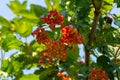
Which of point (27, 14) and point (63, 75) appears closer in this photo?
point (63, 75)

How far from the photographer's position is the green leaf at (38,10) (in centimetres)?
347

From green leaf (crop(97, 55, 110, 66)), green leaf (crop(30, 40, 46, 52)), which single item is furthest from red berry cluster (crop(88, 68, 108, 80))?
green leaf (crop(30, 40, 46, 52))

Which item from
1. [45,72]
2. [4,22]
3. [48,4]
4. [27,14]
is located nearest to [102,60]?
[45,72]

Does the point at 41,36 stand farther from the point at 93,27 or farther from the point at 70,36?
the point at 93,27

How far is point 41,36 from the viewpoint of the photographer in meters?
3.38

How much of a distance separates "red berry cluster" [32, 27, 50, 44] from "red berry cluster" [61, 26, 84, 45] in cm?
14

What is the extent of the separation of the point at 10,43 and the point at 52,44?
41 cm

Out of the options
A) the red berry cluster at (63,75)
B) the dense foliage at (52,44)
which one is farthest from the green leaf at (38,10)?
the red berry cluster at (63,75)

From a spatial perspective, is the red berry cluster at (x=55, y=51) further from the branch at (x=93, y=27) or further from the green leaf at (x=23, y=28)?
the branch at (x=93, y=27)

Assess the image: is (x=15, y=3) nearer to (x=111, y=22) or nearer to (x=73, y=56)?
(x=73, y=56)

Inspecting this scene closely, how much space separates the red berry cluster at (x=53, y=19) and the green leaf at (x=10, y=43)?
0.28 metres

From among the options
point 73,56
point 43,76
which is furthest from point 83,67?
point 43,76

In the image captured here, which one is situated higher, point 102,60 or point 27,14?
point 27,14

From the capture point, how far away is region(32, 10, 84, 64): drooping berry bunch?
3271 mm
